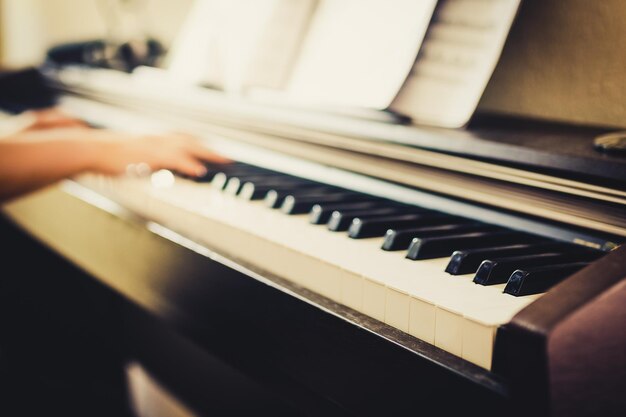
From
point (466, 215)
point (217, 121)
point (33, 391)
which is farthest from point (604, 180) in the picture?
point (33, 391)

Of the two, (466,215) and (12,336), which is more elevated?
(466,215)

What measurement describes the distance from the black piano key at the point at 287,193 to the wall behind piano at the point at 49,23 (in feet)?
4.80

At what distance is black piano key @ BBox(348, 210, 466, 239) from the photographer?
35.3 inches

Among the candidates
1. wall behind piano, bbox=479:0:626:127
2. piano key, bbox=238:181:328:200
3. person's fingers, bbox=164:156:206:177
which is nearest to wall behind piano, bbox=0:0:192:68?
person's fingers, bbox=164:156:206:177

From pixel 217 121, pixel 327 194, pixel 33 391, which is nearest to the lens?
pixel 327 194

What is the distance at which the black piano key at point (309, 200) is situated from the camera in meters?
1.03

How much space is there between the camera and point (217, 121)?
145 cm

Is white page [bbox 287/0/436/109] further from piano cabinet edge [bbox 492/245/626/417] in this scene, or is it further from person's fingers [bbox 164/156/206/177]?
piano cabinet edge [bbox 492/245/626/417]

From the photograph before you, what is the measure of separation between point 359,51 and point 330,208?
355 millimetres

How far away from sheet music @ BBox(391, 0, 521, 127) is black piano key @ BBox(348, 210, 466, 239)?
0.18m

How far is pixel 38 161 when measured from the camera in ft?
4.14

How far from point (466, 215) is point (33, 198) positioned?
1.24 m

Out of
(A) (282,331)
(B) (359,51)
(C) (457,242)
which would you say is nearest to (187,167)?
(B) (359,51)

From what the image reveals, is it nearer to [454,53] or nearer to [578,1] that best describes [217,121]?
[454,53]
